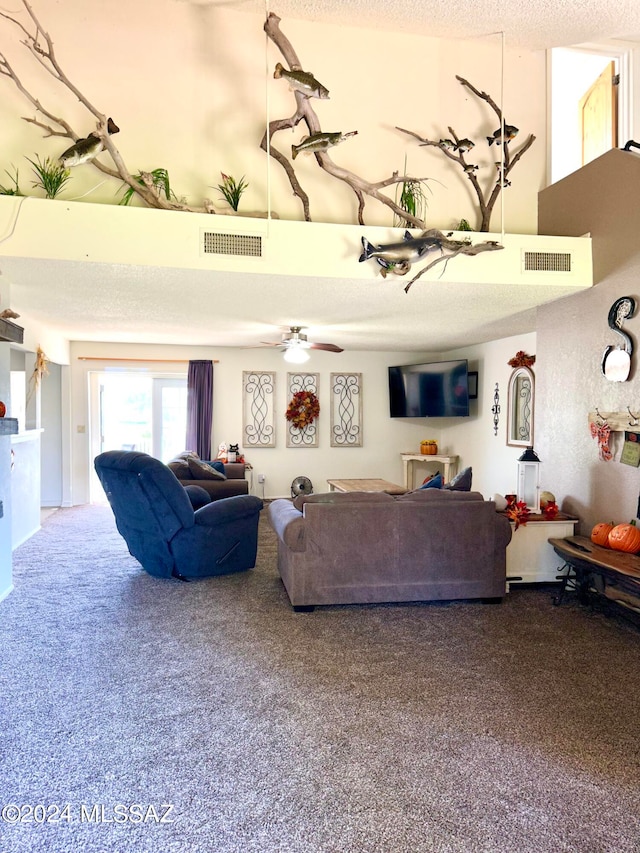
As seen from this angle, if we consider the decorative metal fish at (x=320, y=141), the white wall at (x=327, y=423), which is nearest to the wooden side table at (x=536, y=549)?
the white wall at (x=327, y=423)

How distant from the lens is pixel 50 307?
5152 mm

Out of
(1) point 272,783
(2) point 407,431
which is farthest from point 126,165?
(2) point 407,431

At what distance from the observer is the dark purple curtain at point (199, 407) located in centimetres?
813

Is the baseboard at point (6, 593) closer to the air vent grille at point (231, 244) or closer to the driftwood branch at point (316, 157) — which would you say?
the air vent grille at point (231, 244)

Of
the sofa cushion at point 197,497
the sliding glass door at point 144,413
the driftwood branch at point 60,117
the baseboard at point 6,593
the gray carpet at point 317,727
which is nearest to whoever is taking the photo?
the gray carpet at point 317,727

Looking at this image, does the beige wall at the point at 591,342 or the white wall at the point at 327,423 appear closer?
the beige wall at the point at 591,342

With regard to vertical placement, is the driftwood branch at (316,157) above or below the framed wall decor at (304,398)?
above

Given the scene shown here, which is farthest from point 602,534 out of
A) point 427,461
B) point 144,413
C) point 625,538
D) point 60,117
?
point 144,413

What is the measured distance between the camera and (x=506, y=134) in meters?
4.20

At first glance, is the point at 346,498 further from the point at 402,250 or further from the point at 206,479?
the point at 206,479

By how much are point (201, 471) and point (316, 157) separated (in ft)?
11.4

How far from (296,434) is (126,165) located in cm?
516

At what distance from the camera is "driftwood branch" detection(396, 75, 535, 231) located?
13.8 ft

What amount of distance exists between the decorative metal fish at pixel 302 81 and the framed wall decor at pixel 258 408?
517 cm
